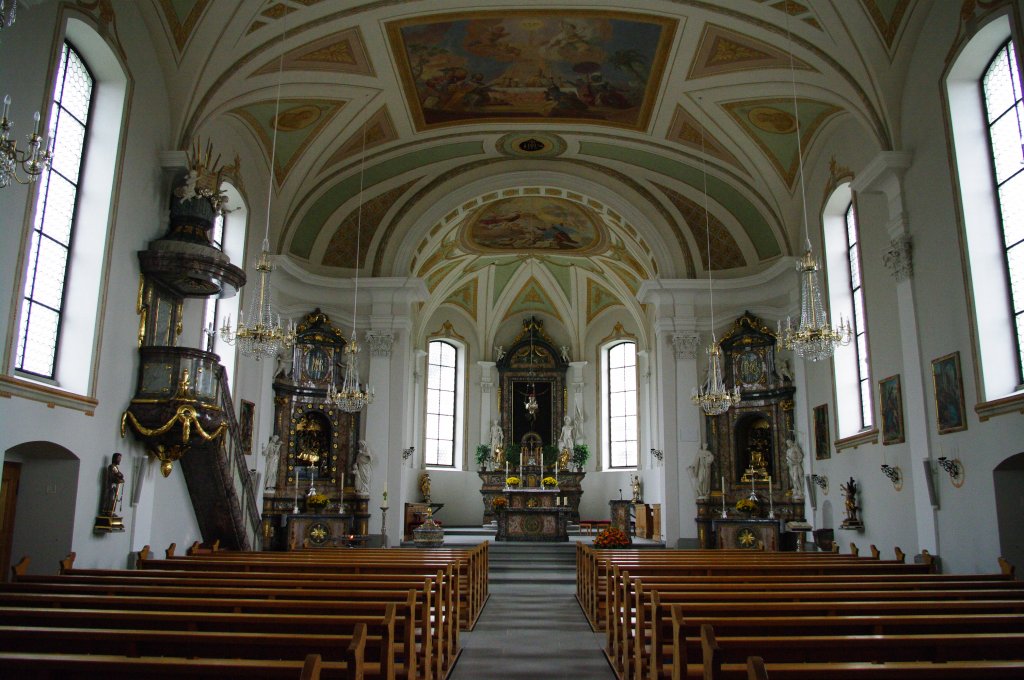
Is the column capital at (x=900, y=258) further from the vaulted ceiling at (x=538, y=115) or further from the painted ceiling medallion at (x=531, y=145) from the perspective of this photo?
the painted ceiling medallion at (x=531, y=145)

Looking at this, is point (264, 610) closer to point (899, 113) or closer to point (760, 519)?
point (899, 113)

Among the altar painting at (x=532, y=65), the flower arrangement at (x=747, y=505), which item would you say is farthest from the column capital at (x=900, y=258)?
the flower arrangement at (x=747, y=505)

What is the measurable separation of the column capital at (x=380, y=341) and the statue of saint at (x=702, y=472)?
759 centimetres

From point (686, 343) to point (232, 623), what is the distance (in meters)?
15.7

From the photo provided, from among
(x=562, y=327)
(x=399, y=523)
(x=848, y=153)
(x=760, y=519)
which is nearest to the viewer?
(x=848, y=153)

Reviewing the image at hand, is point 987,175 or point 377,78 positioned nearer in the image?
point 987,175

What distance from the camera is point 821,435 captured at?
16.1 metres

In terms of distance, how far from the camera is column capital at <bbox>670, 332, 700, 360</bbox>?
750 inches

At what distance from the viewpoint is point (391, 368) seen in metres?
18.8

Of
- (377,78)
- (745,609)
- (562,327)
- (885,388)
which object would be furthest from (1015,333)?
(562,327)

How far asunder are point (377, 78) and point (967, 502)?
11913 mm

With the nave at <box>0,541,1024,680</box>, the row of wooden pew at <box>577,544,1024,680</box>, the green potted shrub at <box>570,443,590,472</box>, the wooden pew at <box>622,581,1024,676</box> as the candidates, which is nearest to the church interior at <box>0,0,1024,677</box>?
the nave at <box>0,541,1024,680</box>

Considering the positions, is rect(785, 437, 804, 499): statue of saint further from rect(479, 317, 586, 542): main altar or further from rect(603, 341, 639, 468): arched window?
rect(603, 341, 639, 468): arched window

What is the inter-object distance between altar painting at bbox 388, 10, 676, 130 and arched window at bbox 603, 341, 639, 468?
12159 mm
